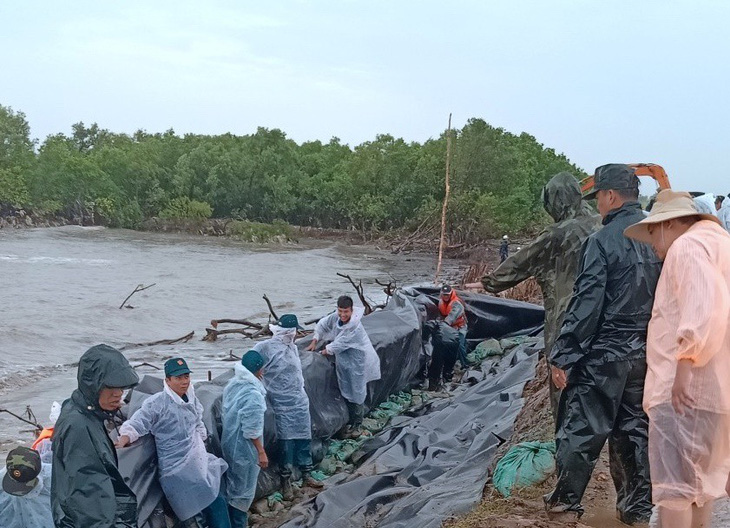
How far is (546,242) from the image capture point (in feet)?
15.3

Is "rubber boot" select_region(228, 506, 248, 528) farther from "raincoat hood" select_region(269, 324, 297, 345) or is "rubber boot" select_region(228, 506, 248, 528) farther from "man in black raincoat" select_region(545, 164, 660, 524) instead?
"man in black raincoat" select_region(545, 164, 660, 524)

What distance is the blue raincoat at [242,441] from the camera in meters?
5.61

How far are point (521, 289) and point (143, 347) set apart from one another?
7.38m

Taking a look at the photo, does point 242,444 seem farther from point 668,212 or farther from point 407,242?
point 407,242

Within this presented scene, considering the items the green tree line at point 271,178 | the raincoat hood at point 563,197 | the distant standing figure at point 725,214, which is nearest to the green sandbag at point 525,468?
the raincoat hood at point 563,197

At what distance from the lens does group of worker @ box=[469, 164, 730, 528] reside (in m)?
2.74

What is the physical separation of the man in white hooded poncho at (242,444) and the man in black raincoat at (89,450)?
94.3 inches

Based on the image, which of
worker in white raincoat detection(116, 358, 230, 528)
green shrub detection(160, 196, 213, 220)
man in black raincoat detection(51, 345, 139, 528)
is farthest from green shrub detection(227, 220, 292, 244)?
man in black raincoat detection(51, 345, 139, 528)

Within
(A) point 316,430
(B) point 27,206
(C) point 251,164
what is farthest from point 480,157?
(A) point 316,430

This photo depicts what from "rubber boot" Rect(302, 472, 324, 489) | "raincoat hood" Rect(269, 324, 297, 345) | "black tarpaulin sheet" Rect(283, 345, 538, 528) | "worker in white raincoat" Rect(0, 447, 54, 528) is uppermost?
"raincoat hood" Rect(269, 324, 297, 345)

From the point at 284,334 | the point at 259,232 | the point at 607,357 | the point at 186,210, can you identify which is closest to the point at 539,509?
the point at 607,357

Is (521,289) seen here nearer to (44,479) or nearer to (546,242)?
(546,242)

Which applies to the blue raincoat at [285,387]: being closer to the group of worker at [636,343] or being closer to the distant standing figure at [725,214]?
the group of worker at [636,343]

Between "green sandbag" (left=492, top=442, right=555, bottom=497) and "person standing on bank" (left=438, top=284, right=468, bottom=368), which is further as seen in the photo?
"person standing on bank" (left=438, top=284, right=468, bottom=368)
